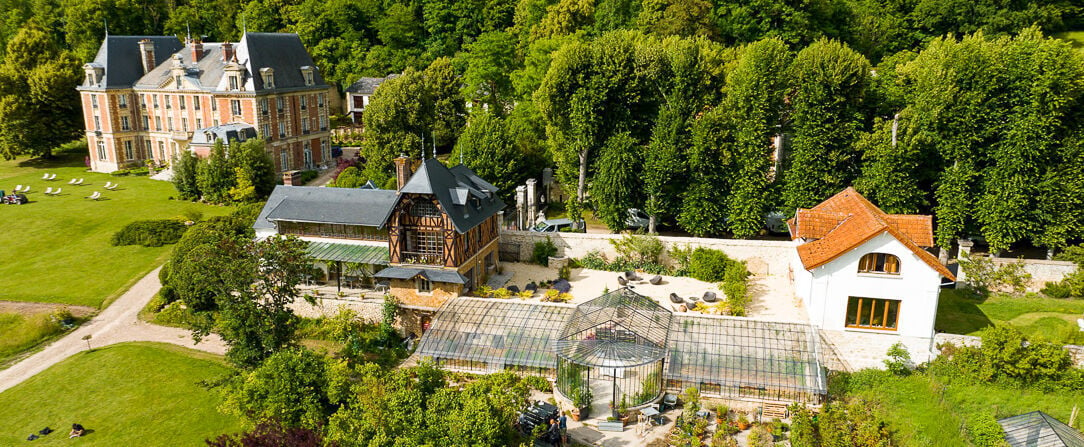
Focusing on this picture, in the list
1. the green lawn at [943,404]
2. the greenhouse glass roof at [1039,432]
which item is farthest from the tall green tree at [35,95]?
the greenhouse glass roof at [1039,432]

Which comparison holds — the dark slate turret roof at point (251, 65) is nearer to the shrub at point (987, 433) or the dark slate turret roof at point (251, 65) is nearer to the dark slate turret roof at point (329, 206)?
the dark slate turret roof at point (329, 206)

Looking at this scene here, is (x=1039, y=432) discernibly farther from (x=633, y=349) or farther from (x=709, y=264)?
(x=709, y=264)

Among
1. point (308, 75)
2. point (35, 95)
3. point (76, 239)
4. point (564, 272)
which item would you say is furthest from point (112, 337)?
point (35, 95)

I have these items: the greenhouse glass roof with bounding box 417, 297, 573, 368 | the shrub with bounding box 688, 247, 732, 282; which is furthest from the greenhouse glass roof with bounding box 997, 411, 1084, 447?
the greenhouse glass roof with bounding box 417, 297, 573, 368

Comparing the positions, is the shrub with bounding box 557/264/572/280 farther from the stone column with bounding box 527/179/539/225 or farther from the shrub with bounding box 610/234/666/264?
the stone column with bounding box 527/179/539/225

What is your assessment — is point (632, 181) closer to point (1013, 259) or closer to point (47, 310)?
point (1013, 259)
